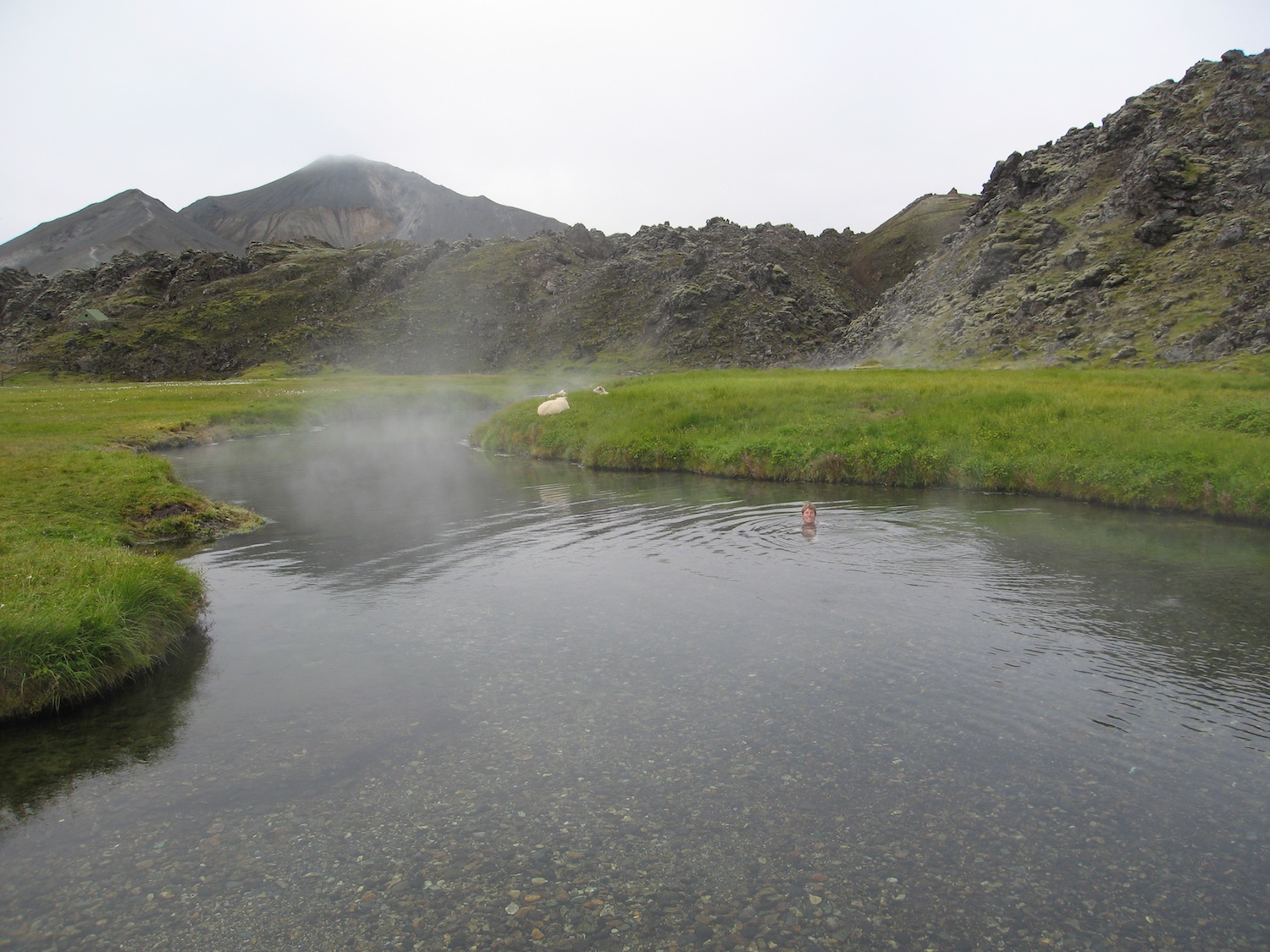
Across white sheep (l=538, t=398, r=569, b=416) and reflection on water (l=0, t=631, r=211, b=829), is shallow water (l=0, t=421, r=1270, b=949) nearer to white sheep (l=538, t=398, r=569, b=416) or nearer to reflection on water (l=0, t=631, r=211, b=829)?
reflection on water (l=0, t=631, r=211, b=829)

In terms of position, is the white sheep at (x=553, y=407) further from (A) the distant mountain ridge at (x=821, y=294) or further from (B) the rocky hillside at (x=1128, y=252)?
(B) the rocky hillside at (x=1128, y=252)

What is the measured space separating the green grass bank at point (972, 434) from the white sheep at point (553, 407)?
0.90 metres

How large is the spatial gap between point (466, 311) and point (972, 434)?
154 m

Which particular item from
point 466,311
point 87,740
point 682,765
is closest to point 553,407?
point 87,740

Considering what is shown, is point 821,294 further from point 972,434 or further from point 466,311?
point 972,434

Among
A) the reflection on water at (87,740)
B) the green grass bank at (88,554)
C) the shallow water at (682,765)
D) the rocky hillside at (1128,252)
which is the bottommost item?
the shallow water at (682,765)

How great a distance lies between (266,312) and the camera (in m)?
175

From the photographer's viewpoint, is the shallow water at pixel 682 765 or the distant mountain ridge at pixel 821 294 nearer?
the shallow water at pixel 682 765

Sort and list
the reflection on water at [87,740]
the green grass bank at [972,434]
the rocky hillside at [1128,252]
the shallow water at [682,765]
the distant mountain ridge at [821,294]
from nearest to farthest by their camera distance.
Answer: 1. the shallow water at [682,765]
2. the reflection on water at [87,740]
3. the green grass bank at [972,434]
4. the rocky hillside at [1128,252]
5. the distant mountain ridge at [821,294]

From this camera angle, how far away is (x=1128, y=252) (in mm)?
73312

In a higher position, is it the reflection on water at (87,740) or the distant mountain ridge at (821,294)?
the distant mountain ridge at (821,294)

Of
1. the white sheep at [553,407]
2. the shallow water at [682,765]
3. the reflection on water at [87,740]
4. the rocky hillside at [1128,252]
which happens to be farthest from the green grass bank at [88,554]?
the rocky hillside at [1128,252]

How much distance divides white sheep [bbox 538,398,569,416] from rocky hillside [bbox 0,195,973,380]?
A: 73.8 meters

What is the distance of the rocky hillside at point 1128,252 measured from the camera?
59625 millimetres
